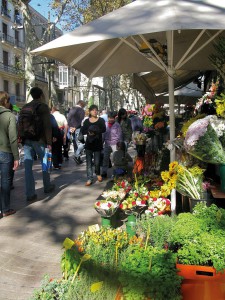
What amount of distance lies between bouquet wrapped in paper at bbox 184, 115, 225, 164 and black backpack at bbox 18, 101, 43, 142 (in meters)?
3.32

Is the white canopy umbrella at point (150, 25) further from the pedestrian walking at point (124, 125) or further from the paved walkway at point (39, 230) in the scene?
the pedestrian walking at point (124, 125)

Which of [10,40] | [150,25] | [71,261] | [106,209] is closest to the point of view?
[71,261]

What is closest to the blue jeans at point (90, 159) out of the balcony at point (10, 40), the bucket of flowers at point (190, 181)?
the bucket of flowers at point (190, 181)

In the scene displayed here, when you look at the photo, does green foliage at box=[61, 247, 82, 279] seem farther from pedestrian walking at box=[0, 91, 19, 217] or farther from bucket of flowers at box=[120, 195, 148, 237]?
pedestrian walking at box=[0, 91, 19, 217]

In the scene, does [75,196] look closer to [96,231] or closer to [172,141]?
[172,141]

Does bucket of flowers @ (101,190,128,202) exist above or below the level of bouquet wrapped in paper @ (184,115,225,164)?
below

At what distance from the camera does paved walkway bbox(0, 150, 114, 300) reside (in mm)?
3592

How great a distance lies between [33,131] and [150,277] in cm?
419

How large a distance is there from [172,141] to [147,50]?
1143mm

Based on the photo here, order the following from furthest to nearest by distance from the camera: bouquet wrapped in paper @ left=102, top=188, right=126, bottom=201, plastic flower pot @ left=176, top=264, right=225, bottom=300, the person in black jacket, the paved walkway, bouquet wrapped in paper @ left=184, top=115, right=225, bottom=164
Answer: the person in black jacket < bouquet wrapped in paper @ left=102, top=188, right=126, bottom=201 < the paved walkway < bouquet wrapped in paper @ left=184, top=115, right=225, bottom=164 < plastic flower pot @ left=176, top=264, right=225, bottom=300

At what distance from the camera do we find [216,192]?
11.7ft

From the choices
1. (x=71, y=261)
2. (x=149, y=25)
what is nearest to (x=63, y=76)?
(x=149, y=25)

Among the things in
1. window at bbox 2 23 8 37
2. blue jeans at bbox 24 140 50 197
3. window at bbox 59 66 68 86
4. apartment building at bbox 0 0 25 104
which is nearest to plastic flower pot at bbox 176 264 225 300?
blue jeans at bbox 24 140 50 197

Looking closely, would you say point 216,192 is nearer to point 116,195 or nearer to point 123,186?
point 116,195
